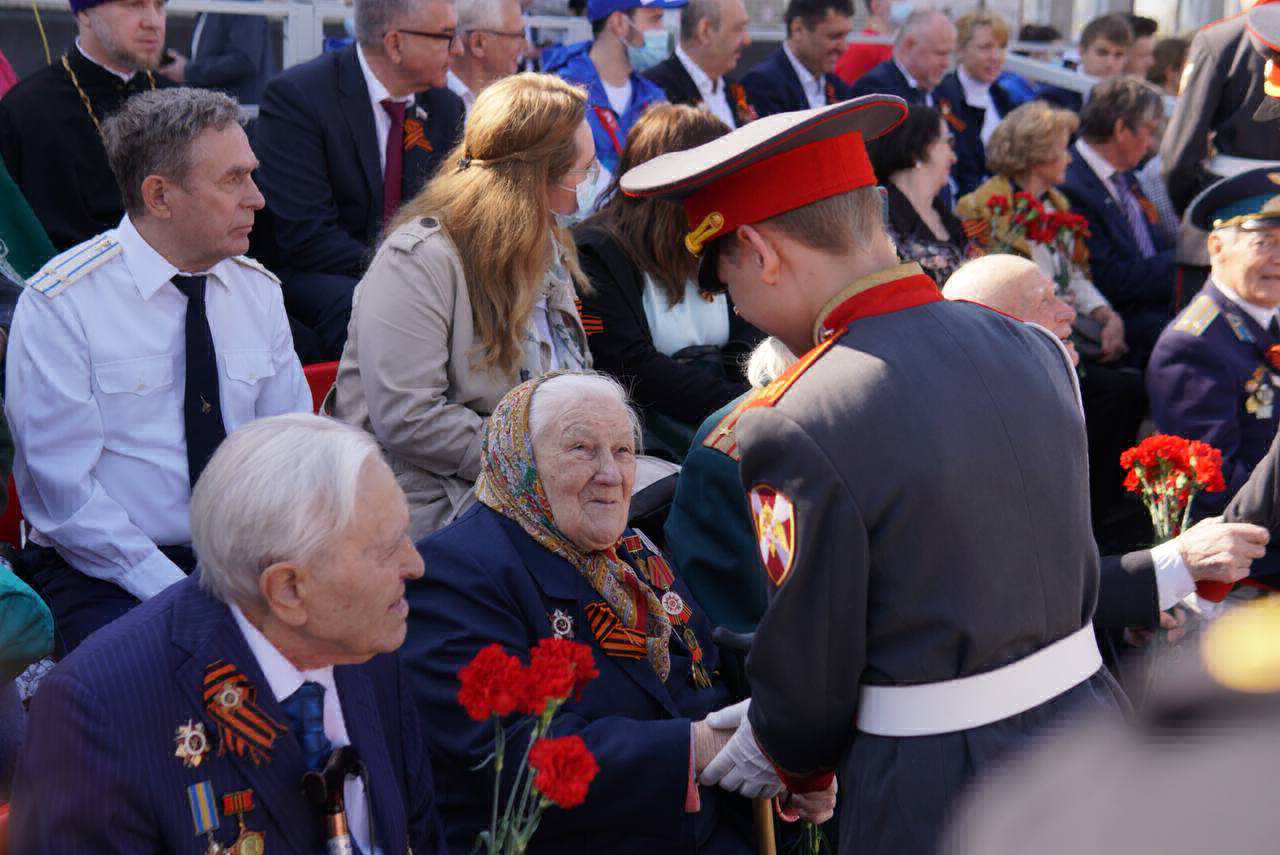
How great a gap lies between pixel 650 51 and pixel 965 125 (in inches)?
76.5

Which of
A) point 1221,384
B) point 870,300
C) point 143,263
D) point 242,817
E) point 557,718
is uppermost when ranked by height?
point 870,300

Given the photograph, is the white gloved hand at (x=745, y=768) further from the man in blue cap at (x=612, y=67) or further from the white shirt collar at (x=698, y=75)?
the white shirt collar at (x=698, y=75)

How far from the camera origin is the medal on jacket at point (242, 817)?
2.53 metres

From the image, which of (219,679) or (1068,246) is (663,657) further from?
(1068,246)

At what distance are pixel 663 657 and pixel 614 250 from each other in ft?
6.66

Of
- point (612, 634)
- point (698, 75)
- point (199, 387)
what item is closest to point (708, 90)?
point (698, 75)

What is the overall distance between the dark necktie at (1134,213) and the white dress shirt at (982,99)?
1.18 metres

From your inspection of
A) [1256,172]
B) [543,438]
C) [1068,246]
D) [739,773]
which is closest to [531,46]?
[1068,246]

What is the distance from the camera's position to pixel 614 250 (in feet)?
17.3

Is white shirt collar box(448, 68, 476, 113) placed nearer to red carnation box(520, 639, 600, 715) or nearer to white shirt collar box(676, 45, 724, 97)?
white shirt collar box(676, 45, 724, 97)

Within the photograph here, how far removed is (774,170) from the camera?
2.54 meters

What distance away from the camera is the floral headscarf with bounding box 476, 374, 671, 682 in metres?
3.53

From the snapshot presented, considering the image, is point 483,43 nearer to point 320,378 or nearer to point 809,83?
point 320,378

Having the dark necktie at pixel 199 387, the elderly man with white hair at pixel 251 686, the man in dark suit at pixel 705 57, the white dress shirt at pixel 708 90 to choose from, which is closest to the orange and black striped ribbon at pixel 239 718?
the elderly man with white hair at pixel 251 686
